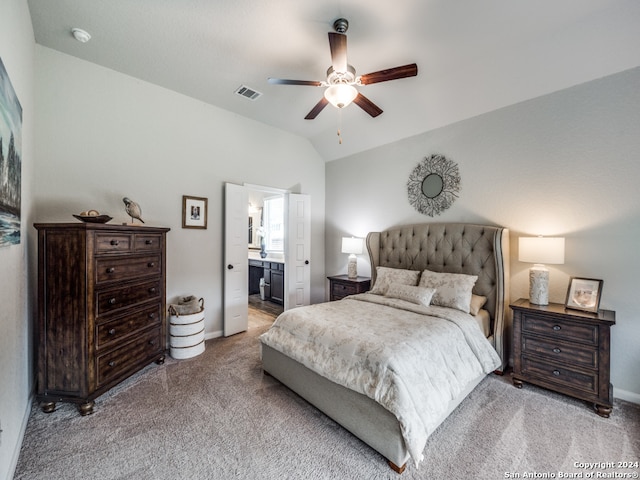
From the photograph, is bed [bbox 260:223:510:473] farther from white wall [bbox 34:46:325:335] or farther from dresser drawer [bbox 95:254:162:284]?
white wall [bbox 34:46:325:335]

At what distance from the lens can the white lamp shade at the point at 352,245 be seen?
436cm

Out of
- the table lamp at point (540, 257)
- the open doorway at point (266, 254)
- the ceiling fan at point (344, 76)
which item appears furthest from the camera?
the open doorway at point (266, 254)

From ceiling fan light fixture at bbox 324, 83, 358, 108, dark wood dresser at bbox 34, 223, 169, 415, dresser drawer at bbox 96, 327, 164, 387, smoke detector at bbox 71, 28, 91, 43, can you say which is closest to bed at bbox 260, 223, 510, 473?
dresser drawer at bbox 96, 327, 164, 387

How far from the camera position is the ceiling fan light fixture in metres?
2.21

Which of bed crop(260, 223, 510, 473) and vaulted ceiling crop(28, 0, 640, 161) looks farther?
vaulted ceiling crop(28, 0, 640, 161)

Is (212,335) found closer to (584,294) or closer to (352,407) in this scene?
(352,407)

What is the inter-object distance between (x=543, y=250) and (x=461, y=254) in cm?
84

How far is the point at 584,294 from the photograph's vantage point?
8.24 ft

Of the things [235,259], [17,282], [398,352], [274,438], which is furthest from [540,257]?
[17,282]

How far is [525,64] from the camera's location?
259 centimetres

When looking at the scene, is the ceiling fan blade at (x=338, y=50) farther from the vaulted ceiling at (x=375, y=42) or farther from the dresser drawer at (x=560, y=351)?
the dresser drawer at (x=560, y=351)

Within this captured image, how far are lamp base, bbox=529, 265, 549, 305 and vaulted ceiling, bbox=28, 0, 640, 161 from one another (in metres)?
1.82

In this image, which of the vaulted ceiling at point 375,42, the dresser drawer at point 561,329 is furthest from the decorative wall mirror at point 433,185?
the dresser drawer at point 561,329

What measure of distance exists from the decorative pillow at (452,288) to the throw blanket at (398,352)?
0.52ft
